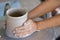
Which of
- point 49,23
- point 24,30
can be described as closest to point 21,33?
point 24,30

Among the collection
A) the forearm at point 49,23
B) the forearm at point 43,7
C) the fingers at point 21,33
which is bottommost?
the fingers at point 21,33

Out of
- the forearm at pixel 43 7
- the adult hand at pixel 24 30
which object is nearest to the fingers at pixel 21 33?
the adult hand at pixel 24 30

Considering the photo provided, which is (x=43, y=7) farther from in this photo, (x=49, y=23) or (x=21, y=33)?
(x=21, y=33)

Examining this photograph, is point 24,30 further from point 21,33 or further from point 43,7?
point 43,7

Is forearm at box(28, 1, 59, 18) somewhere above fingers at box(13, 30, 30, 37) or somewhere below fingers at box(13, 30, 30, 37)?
above

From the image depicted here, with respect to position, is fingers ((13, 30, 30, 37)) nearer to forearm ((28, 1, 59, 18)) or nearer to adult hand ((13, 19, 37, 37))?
adult hand ((13, 19, 37, 37))

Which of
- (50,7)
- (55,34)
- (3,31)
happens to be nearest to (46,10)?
(50,7)

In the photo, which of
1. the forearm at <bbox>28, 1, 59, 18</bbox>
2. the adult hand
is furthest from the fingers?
the forearm at <bbox>28, 1, 59, 18</bbox>

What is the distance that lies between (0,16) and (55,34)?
0.33 meters

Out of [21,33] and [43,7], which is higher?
[43,7]

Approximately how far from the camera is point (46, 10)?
810mm

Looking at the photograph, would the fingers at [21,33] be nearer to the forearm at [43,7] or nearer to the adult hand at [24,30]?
the adult hand at [24,30]

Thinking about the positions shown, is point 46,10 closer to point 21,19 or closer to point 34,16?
point 34,16

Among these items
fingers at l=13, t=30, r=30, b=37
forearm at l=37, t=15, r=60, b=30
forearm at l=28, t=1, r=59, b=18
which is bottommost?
fingers at l=13, t=30, r=30, b=37
